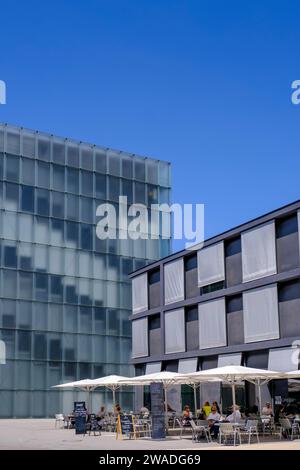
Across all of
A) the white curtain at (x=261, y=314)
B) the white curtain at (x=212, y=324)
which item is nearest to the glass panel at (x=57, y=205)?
the white curtain at (x=212, y=324)

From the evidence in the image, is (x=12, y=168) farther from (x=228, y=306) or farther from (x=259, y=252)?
(x=259, y=252)

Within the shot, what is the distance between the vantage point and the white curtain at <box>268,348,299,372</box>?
3541 centimetres

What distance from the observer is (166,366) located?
4775 centimetres

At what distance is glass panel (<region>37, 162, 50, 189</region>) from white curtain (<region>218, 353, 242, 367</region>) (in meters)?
29.7

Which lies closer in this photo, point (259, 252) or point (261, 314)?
point (261, 314)

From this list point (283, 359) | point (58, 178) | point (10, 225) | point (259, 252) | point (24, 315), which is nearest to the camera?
point (283, 359)

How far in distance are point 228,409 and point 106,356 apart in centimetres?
2875

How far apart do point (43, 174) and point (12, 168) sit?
10.2 feet

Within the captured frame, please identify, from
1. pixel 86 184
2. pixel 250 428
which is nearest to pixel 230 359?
pixel 250 428

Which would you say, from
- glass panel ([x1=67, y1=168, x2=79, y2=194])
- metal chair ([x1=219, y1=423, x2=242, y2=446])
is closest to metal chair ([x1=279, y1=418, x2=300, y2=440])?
metal chair ([x1=219, y1=423, x2=242, y2=446])

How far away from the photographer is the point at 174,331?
153 feet

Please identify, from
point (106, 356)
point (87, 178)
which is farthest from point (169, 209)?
point (106, 356)

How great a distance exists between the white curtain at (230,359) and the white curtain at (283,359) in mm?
2864

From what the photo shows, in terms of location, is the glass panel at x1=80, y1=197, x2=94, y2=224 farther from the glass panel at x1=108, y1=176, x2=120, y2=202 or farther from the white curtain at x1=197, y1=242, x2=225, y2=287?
the white curtain at x1=197, y1=242, x2=225, y2=287
